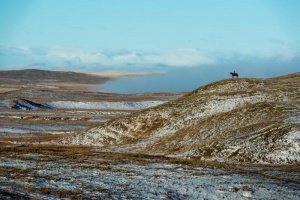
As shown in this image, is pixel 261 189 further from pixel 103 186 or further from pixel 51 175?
pixel 51 175

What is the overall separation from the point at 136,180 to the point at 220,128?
22.7 meters

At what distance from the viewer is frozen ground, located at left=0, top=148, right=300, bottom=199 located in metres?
26.3

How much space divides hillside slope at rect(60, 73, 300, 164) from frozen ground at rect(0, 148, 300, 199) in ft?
17.5

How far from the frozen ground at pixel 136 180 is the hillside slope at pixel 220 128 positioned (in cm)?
532

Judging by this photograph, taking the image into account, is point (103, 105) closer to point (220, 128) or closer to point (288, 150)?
point (220, 128)

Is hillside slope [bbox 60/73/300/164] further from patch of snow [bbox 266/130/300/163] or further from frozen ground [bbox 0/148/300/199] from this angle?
frozen ground [bbox 0/148/300/199]

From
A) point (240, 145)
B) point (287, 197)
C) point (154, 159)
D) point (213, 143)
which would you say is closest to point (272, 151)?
point (240, 145)

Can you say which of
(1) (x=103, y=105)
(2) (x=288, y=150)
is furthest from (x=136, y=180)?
(1) (x=103, y=105)

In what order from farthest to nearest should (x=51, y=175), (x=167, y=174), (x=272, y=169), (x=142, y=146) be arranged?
(x=142, y=146) → (x=272, y=169) → (x=167, y=174) → (x=51, y=175)

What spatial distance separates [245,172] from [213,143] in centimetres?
1063

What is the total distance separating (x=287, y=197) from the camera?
89.2 ft

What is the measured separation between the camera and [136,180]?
30.1 metres

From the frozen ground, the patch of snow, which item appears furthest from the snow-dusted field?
the frozen ground

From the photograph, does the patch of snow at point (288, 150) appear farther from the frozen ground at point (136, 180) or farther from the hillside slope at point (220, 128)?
the frozen ground at point (136, 180)
